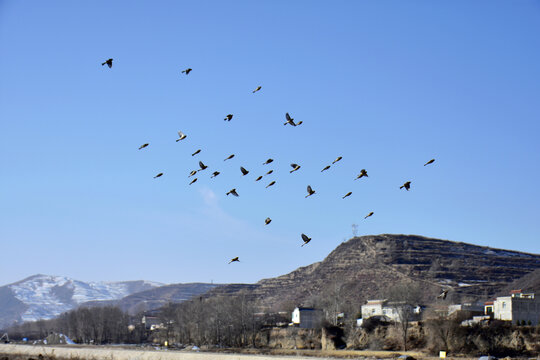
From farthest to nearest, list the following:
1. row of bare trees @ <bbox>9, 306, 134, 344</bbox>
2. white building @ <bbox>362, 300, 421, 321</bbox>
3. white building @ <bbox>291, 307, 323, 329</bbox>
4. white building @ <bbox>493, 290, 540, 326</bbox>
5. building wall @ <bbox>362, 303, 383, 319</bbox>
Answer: row of bare trees @ <bbox>9, 306, 134, 344</bbox>
white building @ <bbox>291, 307, 323, 329</bbox>
building wall @ <bbox>362, 303, 383, 319</bbox>
white building @ <bbox>362, 300, 421, 321</bbox>
white building @ <bbox>493, 290, 540, 326</bbox>

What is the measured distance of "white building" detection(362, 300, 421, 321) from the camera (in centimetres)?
10638

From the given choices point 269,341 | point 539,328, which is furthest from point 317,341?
point 539,328

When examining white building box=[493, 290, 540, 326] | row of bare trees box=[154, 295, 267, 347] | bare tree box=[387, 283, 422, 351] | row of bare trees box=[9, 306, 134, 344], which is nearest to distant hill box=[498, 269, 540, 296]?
bare tree box=[387, 283, 422, 351]

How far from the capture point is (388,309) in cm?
12162

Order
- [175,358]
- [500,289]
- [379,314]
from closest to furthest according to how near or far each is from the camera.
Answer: [175,358], [379,314], [500,289]

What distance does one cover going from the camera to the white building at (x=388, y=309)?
10638cm

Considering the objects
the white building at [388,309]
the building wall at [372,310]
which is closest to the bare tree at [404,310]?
the white building at [388,309]

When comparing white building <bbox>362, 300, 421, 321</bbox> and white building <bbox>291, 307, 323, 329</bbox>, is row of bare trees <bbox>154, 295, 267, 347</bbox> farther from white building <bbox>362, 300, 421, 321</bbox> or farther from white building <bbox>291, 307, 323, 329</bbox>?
white building <bbox>362, 300, 421, 321</bbox>

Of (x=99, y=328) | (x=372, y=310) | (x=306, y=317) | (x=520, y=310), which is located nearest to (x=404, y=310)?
(x=520, y=310)

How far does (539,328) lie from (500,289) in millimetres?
117369

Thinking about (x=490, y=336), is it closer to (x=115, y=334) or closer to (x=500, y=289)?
(x=115, y=334)

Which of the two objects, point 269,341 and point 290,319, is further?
Result: point 290,319

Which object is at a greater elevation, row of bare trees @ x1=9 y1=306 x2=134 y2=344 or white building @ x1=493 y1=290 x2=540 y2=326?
white building @ x1=493 y1=290 x2=540 y2=326

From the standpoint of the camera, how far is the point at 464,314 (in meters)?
96.6
